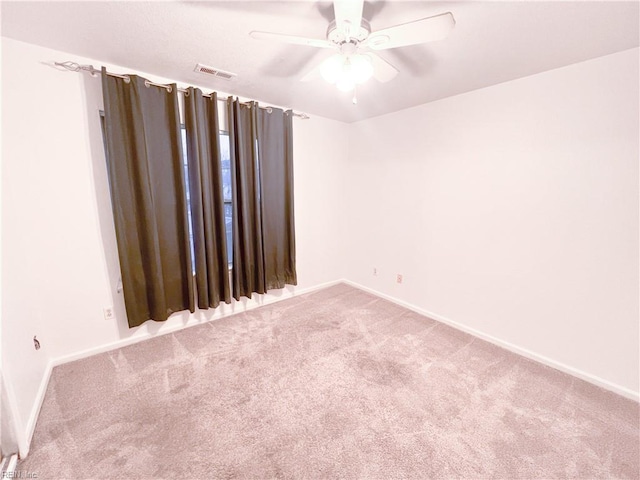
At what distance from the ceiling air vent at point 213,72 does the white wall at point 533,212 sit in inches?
72.4

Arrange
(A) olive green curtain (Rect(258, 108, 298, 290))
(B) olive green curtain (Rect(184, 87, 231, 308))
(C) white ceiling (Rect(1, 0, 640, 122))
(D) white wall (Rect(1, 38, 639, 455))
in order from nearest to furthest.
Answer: (C) white ceiling (Rect(1, 0, 640, 122)) → (D) white wall (Rect(1, 38, 639, 455)) → (B) olive green curtain (Rect(184, 87, 231, 308)) → (A) olive green curtain (Rect(258, 108, 298, 290))

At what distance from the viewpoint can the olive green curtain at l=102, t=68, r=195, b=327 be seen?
2.07 meters

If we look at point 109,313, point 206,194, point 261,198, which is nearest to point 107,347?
point 109,313

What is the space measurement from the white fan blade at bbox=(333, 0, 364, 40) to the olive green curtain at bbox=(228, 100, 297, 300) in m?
1.64

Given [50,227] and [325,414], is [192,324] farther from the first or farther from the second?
[325,414]

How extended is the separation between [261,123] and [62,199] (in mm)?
1763

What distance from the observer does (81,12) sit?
144 cm

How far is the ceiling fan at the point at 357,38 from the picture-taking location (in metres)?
1.13

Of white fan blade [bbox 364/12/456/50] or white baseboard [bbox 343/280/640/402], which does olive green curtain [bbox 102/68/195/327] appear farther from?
white baseboard [bbox 343/280/640/402]

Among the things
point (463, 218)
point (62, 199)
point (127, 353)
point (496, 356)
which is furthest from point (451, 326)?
point (62, 199)

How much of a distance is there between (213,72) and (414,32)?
1.61 metres

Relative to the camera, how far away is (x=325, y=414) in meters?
1.72

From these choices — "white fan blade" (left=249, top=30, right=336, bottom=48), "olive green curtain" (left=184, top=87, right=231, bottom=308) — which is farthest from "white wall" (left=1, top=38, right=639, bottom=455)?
"white fan blade" (left=249, top=30, right=336, bottom=48)

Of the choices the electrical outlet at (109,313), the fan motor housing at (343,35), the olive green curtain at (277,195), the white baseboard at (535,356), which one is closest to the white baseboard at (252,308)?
the white baseboard at (535,356)
